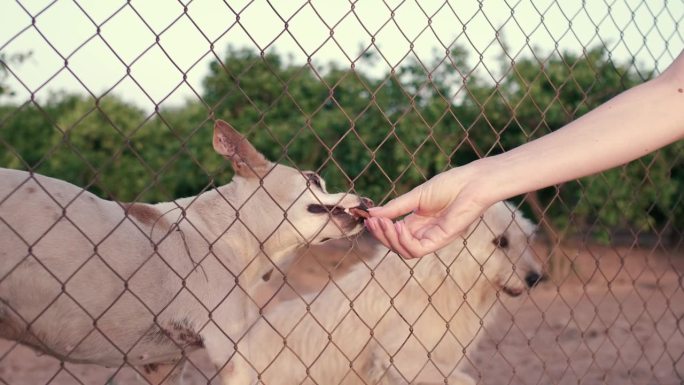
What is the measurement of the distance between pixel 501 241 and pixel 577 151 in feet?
8.42

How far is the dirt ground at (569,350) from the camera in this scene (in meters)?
4.31

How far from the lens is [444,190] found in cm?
191

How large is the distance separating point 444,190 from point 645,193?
8.00 m

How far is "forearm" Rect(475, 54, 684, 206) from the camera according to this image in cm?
175

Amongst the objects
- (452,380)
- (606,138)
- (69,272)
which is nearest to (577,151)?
(606,138)

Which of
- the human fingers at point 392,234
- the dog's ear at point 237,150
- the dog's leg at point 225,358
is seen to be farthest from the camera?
the dog's ear at point 237,150

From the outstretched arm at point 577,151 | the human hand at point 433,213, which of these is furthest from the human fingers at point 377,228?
the outstretched arm at point 577,151

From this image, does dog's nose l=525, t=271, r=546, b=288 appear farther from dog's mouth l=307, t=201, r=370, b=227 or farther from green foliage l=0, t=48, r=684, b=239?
green foliage l=0, t=48, r=684, b=239

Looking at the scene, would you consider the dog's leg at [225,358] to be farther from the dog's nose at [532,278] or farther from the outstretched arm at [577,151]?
the dog's nose at [532,278]

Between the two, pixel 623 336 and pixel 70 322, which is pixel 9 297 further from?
pixel 623 336

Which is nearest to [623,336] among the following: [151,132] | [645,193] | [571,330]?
[571,330]

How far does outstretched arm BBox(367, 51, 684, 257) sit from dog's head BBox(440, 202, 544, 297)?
236 cm

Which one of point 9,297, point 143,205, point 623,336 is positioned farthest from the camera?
point 623,336

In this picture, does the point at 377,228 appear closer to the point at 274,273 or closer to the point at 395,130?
the point at 274,273
